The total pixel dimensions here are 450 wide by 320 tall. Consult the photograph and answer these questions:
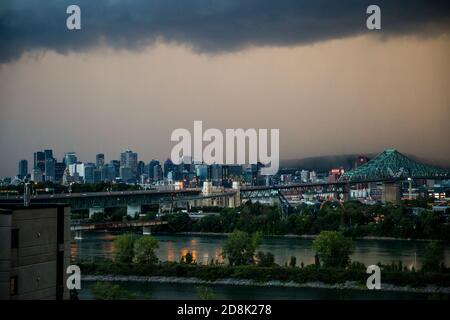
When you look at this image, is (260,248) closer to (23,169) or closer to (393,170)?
(23,169)

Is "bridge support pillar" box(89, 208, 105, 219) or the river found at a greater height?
"bridge support pillar" box(89, 208, 105, 219)

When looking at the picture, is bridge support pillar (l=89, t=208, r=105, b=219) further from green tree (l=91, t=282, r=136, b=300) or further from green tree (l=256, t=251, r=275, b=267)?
green tree (l=91, t=282, r=136, b=300)

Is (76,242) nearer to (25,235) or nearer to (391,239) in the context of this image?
(391,239)

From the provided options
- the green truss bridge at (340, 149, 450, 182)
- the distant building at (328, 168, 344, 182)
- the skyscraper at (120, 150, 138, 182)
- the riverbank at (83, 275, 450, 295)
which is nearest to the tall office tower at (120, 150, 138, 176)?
the skyscraper at (120, 150, 138, 182)

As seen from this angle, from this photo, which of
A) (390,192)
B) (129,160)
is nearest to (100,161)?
(129,160)

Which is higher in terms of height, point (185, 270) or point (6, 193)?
point (6, 193)

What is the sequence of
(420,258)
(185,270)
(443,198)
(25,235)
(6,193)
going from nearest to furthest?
1. (25,235)
2. (185,270)
3. (6,193)
4. (420,258)
5. (443,198)
